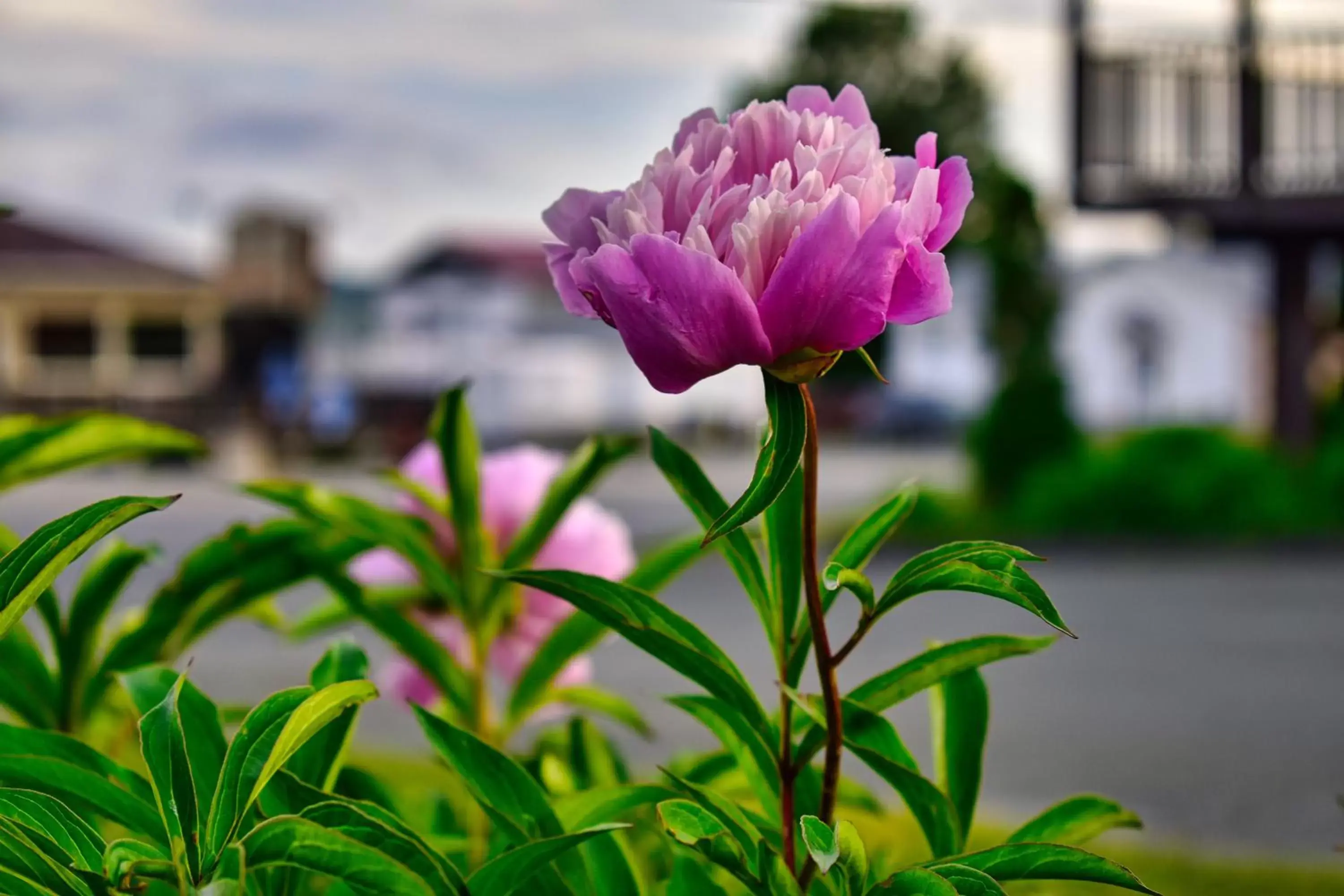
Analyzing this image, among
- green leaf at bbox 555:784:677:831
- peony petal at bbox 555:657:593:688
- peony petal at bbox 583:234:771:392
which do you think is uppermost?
peony petal at bbox 583:234:771:392

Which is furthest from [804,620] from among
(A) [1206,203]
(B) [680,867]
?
(A) [1206,203]

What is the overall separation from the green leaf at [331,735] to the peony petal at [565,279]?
24 centimetres

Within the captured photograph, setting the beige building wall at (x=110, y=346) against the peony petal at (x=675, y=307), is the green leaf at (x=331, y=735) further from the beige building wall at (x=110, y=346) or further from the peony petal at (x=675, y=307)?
the beige building wall at (x=110, y=346)

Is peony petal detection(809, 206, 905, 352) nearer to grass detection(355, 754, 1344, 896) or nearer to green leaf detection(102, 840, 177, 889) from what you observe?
green leaf detection(102, 840, 177, 889)

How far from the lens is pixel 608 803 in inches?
34.9

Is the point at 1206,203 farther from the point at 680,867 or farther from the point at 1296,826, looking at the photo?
the point at 680,867

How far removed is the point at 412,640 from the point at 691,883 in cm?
40

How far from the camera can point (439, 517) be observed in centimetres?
126

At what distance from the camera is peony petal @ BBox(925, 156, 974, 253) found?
75 centimetres

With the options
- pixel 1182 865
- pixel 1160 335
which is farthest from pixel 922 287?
pixel 1160 335

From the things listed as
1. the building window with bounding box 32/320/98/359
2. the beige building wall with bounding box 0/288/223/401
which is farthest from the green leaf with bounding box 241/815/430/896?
the building window with bounding box 32/320/98/359

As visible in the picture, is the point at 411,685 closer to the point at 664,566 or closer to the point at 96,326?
the point at 664,566

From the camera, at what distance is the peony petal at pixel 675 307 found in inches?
27.4

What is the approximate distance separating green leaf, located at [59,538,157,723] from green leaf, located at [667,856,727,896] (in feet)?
1.55
